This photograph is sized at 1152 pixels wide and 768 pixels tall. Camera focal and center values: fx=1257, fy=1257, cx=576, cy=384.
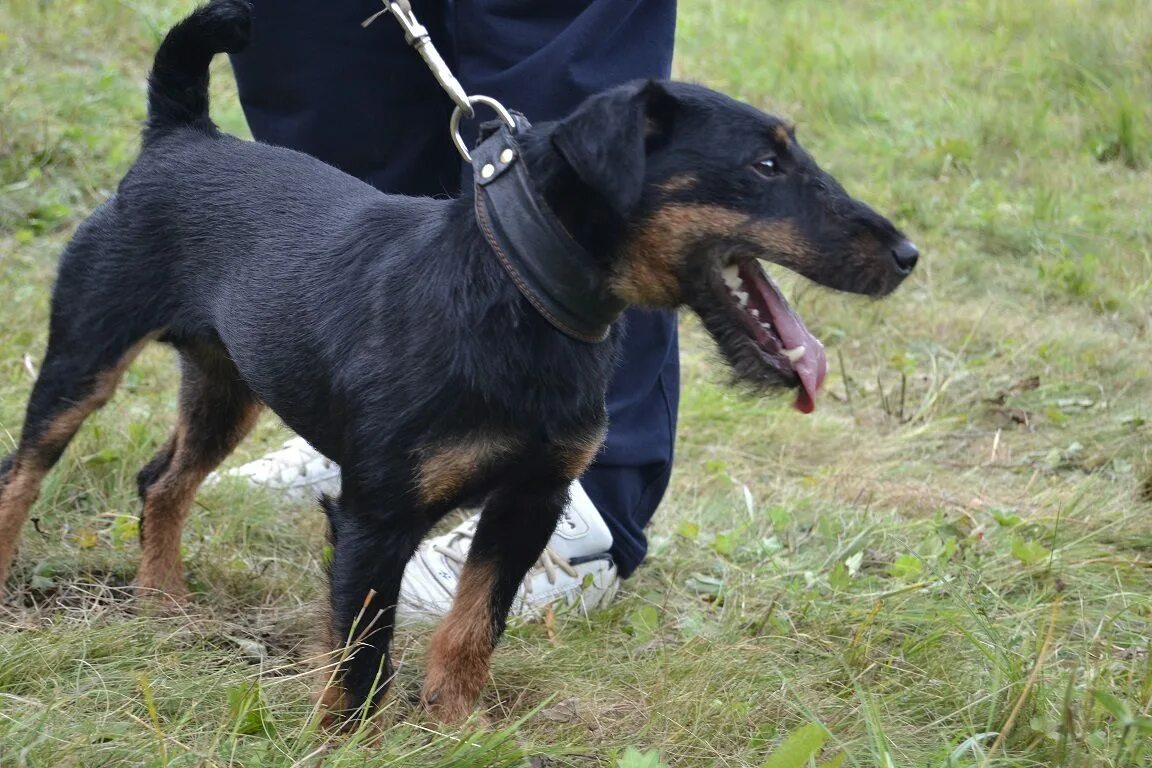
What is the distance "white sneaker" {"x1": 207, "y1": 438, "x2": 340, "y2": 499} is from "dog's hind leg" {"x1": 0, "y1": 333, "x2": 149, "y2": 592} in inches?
29.5

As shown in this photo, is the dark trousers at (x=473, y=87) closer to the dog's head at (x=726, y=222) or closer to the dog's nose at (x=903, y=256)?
the dog's head at (x=726, y=222)

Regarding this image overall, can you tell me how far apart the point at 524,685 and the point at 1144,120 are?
6.09m

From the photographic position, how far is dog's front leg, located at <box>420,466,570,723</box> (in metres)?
2.87

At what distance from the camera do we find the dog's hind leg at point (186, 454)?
133 inches

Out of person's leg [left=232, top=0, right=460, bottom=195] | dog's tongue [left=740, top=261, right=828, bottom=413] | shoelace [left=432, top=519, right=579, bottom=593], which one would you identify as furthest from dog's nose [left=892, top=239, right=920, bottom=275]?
person's leg [left=232, top=0, right=460, bottom=195]

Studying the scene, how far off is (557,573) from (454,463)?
1141 millimetres

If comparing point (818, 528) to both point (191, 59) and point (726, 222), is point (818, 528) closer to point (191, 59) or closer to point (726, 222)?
point (726, 222)

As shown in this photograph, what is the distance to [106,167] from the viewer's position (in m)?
6.42

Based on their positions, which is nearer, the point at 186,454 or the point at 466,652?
the point at 466,652

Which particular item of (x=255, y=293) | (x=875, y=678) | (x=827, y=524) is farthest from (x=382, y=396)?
(x=827, y=524)

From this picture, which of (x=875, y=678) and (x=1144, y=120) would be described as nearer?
(x=875, y=678)

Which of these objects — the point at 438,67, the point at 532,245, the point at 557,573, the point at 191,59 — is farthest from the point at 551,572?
the point at 191,59

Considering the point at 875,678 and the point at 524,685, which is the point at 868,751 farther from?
the point at 524,685

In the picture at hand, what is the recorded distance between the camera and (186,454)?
3.49 meters
